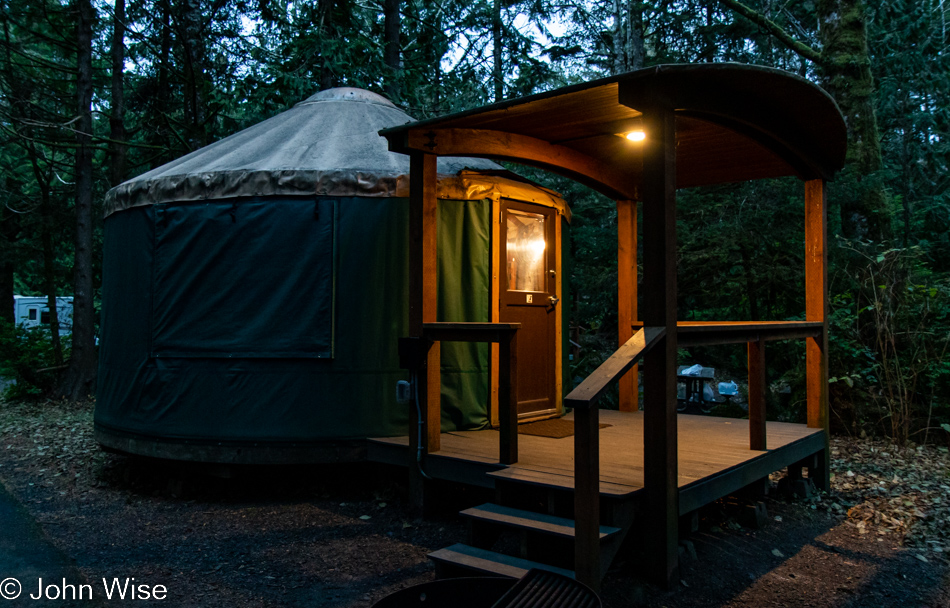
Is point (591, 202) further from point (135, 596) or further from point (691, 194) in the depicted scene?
point (135, 596)

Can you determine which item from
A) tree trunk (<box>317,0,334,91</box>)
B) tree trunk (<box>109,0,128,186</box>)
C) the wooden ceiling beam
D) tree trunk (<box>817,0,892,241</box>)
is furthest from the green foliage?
tree trunk (<box>817,0,892,241</box>)

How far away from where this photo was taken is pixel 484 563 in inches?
116

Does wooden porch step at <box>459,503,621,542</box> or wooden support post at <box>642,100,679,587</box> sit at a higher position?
wooden support post at <box>642,100,679,587</box>

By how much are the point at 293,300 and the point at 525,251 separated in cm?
179

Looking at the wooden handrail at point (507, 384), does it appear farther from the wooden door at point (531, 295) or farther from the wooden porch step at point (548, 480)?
the wooden door at point (531, 295)

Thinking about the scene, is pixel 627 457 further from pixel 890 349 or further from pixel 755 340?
pixel 890 349

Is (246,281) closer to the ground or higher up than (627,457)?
higher up

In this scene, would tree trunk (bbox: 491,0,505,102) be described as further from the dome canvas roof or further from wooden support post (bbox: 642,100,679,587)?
wooden support post (bbox: 642,100,679,587)

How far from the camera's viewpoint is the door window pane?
5121 millimetres

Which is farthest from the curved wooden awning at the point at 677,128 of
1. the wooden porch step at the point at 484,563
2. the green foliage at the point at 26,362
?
the green foliage at the point at 26,362

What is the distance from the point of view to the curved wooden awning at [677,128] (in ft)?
10.6

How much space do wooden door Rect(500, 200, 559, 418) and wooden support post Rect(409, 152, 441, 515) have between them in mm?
1025

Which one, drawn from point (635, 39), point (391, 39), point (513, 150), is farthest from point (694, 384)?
point (635, 39)

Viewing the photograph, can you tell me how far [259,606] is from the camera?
297cm
